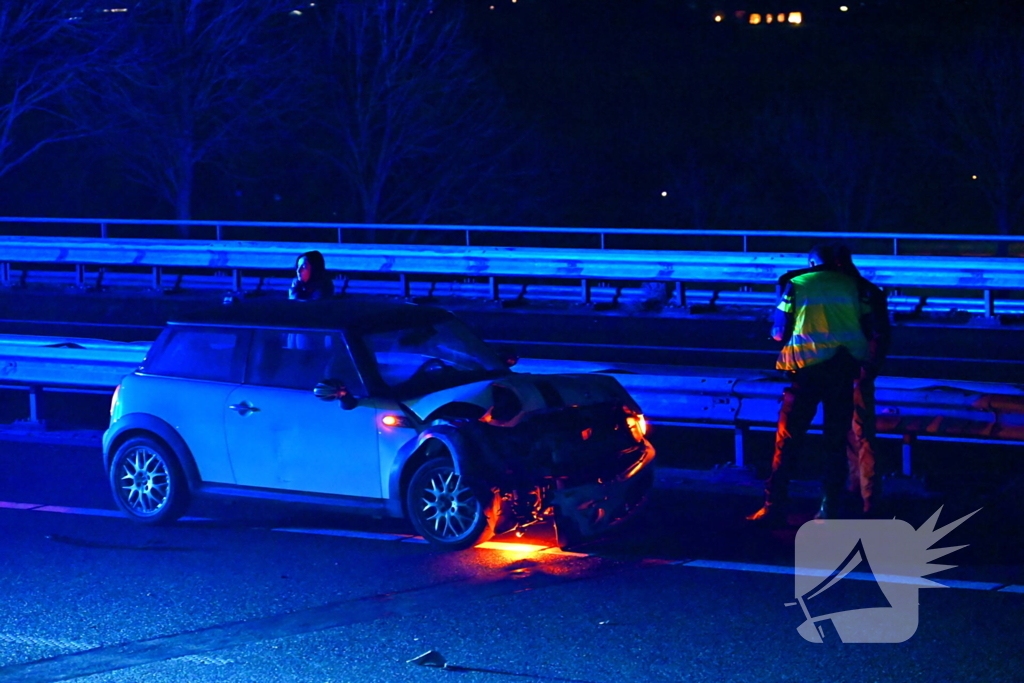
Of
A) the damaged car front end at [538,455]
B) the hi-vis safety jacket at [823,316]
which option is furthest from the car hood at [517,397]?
the hi-vis safety jacket at [823,316]

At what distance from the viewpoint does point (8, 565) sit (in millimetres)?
7121

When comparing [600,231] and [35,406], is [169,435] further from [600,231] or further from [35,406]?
[600,231]

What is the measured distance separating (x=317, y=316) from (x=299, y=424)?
0.68 meters

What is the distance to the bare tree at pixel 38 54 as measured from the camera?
26.2 metres

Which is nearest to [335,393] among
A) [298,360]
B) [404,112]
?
[298,360]

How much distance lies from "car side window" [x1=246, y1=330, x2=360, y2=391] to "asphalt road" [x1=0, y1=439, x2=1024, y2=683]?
0.80 metres

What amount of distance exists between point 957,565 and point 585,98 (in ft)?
138

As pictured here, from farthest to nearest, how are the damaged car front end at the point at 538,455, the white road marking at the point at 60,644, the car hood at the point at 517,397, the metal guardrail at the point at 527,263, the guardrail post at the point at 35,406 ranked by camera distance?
the metal guardrail at the point at 527,263, the guardrail post at the point at 35,406, the car hood at the point at 517,397, the damaged car front end at the point at 538,455, the white road marking at the point at 60,644

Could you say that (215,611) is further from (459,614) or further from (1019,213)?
(1019,213)

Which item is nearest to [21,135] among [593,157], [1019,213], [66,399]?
[593,157]

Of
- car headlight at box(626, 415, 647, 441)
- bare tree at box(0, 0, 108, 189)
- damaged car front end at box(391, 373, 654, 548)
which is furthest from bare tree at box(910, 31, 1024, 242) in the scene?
damaged car front end at box(391, 373, 654, 548)

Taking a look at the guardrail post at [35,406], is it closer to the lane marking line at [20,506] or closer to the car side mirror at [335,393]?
the lane marking line at [20,506]

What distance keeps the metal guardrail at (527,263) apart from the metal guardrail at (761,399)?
8.49 meters

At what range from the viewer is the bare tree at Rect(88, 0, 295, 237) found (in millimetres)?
30859
